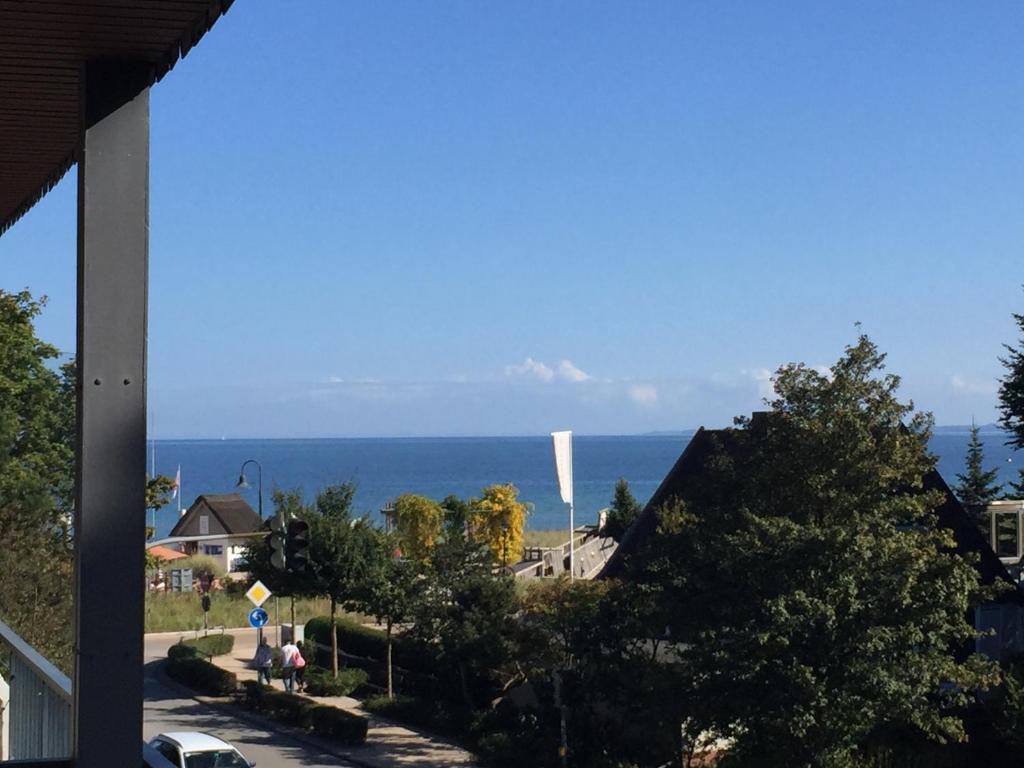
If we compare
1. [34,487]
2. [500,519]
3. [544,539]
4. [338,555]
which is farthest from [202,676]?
[544,539]

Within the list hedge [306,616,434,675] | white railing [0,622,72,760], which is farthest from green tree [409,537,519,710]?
white railing [0,622,72,760]

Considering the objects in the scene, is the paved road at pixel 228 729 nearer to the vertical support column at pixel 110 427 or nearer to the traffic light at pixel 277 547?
the traffic light at pixel 277 547

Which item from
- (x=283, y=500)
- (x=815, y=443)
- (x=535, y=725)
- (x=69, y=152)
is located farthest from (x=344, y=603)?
(x=69, y=152)

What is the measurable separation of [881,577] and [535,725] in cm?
843

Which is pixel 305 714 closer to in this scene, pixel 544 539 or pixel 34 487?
pixel 34 487

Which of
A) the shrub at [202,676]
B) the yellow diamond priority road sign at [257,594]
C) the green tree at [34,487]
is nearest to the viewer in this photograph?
the green tree at [34,487]

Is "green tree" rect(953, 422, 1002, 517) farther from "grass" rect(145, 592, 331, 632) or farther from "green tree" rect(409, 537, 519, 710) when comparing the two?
"green tree" rect(409, 537, 519, 710)

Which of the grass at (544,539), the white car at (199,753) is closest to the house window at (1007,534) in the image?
the white car at (199,753)

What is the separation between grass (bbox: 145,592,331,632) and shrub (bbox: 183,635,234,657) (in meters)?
4.66

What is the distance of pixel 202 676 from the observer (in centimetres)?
3048

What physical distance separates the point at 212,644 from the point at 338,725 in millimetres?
10639

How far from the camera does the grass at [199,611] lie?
135 ft

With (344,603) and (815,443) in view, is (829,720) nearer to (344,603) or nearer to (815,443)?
(815,443)

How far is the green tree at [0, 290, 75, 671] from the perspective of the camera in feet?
50.8
